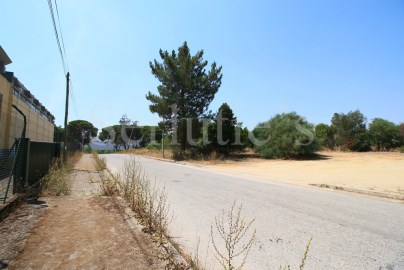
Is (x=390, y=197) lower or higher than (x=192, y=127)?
lower

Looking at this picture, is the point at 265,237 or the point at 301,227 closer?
the point at 265,237

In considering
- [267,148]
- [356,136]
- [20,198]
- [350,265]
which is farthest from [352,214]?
[356,136]

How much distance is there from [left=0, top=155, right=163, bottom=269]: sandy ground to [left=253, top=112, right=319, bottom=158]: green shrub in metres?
27.2

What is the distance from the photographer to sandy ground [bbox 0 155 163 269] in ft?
13.7

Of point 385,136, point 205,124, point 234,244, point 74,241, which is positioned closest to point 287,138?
point 205,124

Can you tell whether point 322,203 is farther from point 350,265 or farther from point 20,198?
point 20,198

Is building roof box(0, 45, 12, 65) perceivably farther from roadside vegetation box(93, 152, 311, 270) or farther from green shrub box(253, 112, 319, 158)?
green shrub box(253, 112, 319, 158)

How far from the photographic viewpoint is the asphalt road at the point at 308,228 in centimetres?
457

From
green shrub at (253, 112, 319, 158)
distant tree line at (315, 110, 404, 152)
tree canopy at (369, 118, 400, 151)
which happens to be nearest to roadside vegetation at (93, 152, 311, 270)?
green shrub at (253, 112, 319, 158)

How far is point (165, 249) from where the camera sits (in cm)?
462

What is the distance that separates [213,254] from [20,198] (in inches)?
220

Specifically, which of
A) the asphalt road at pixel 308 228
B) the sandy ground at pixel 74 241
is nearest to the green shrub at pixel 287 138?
the asphalt road at pixel 308 228

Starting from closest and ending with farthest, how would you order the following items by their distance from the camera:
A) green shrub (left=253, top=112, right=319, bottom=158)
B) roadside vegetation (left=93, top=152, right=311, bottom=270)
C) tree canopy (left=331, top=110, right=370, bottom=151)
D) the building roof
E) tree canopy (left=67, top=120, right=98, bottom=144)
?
roadside vegetation (left=93, top=152, right=311, bottom=270) < the building roof < green shrub (left=253, top=112, right=319, bottom=158) < tree canopy (left=331, top=110, right=370, bottom=151) < tree canopy (left=67, top=120, right=98, bottom=144)

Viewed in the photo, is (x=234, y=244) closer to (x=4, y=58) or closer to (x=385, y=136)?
(x=4, y=58)
